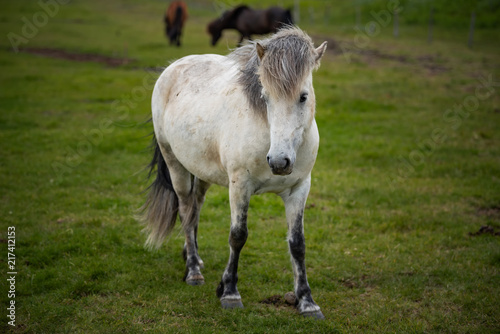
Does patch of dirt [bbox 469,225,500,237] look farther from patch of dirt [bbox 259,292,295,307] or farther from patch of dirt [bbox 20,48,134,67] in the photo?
patch of dirt [bbox 20,48,134,67]

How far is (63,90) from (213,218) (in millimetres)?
10726

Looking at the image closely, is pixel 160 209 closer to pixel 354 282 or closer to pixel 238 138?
pixel 238 138

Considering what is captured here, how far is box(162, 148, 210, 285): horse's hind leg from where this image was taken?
16.8ft

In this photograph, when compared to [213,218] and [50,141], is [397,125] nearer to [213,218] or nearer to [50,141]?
[213,218]

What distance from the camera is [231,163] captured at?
406 centimetres

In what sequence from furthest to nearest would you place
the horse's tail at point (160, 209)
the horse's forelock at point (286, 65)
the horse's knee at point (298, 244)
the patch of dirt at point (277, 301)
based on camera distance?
the horse's tail at point (160, 209) → the patch of dirt at point (277, 301) → the horse's knee at point (298, 244) → the horse's forelock at point (286, 65)

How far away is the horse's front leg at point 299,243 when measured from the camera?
417cm

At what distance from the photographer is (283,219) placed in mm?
6629

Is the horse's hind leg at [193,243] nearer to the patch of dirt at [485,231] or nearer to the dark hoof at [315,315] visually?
the dark hoof at [315,315]
